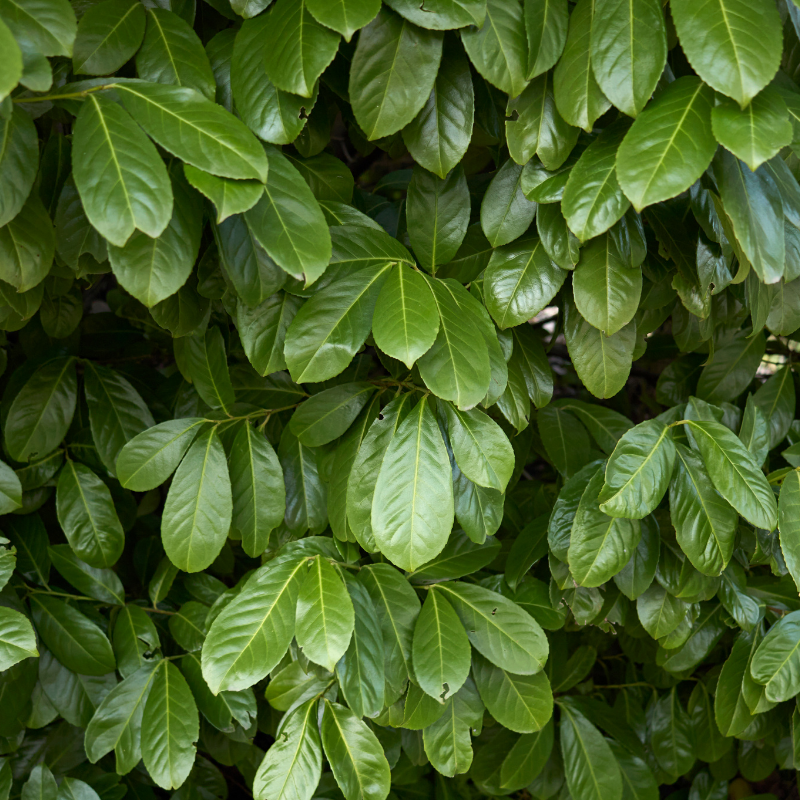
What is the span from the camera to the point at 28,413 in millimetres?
1128

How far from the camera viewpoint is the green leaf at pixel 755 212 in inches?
27.7

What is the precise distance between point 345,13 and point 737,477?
0.69 metres

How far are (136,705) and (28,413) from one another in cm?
49

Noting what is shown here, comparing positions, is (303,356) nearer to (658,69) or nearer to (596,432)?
(658,69)

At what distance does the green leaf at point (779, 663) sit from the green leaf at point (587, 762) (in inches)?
11.3

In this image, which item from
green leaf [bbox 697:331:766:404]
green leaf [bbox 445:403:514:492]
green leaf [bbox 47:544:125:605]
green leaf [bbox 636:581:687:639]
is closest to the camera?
green leaf [bbox 445:403:514:492]

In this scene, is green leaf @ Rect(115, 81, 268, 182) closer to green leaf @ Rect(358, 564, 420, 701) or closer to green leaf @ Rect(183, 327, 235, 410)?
green leaf @ Rect(183, 327, 235, 410)

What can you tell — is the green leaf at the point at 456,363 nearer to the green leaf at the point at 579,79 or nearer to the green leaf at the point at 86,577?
the green leaf at the point at 579,79

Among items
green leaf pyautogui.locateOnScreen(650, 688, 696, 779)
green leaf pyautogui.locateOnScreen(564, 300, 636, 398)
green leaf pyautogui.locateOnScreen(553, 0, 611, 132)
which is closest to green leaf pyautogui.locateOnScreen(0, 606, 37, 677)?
green leaf pyautogui.locateOnScreen(564, 300, 636, 398)

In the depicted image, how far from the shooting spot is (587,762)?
117 cm

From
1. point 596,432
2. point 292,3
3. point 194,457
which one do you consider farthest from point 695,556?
point 292,3

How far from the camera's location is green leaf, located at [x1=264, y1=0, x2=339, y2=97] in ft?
2.42

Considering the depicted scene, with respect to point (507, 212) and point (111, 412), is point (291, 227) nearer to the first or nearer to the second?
point (507, 212)

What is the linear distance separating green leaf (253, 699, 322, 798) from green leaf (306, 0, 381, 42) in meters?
0.86
